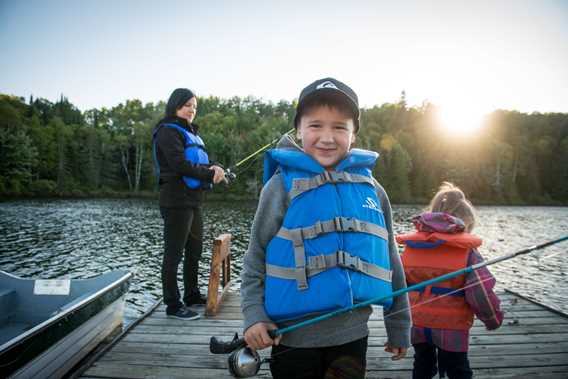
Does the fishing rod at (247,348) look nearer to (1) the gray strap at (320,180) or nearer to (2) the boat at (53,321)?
(1) the gray strap at (320,180)

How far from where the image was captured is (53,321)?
10.4 feet

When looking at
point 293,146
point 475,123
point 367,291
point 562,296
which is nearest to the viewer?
point 367,291

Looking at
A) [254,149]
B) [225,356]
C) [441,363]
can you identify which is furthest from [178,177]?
[254,149]

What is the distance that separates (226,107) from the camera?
91.0 meters

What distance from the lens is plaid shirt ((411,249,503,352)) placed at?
230 cm

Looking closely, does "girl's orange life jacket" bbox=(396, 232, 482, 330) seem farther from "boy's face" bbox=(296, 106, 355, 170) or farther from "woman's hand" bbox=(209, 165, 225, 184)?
"woman's hand" bbox=(209, 165, 225, 184)

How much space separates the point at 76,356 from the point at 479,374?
4.30m

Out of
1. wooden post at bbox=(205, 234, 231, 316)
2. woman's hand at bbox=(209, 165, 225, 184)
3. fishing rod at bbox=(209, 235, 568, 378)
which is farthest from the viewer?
wooden post at bbox=(205, 234, 231, 316)

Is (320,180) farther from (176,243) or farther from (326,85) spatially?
(176,243)

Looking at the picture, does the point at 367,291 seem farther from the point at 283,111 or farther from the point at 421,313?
the point at 283,111

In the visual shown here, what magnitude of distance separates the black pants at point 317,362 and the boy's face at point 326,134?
0.90 meters

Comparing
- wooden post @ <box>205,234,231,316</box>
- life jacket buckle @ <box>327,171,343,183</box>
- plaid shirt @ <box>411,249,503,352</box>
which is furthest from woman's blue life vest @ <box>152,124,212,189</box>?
plaid shirt @ <box>411,249,503,352</box>

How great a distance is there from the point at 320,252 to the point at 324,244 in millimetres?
42

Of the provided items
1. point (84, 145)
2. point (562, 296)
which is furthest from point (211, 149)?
point (562, 296)
